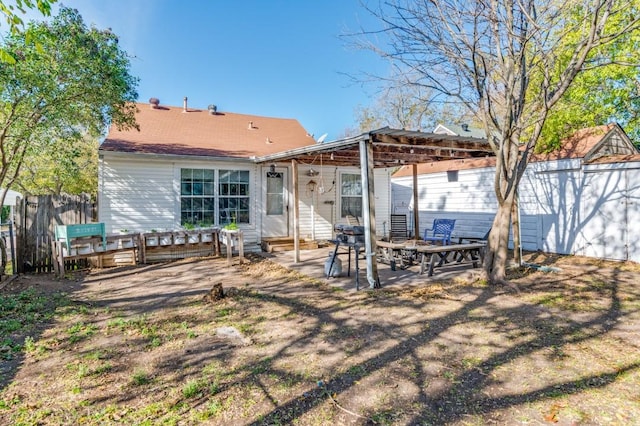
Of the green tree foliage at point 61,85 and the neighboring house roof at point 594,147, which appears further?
the neighboring house roof at point 594,147

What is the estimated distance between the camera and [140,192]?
29.0 feet

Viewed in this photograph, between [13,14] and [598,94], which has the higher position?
[598,94]

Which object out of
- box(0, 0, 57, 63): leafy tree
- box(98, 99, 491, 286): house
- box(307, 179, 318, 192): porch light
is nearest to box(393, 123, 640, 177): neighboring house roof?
box(98, 99, 491, 286): house

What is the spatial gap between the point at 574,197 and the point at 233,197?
9.11 metres

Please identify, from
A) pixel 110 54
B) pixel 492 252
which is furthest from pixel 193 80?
pixel 492 252

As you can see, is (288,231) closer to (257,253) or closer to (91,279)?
(257,253)

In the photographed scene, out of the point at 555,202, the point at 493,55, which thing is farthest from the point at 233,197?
the point at 555,202

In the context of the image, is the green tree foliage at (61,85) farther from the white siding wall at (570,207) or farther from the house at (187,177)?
the white siding wall at (570,207)

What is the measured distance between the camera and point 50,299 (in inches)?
211

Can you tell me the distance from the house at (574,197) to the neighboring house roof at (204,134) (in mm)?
5945

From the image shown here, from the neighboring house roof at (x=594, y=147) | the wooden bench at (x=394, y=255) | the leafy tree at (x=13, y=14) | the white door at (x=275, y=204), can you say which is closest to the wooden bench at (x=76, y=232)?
the white door at (x=275, y=204)

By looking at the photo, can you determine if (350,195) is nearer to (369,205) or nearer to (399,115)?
(369,205)

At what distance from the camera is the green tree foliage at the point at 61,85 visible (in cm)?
603

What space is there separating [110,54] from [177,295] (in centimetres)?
499
